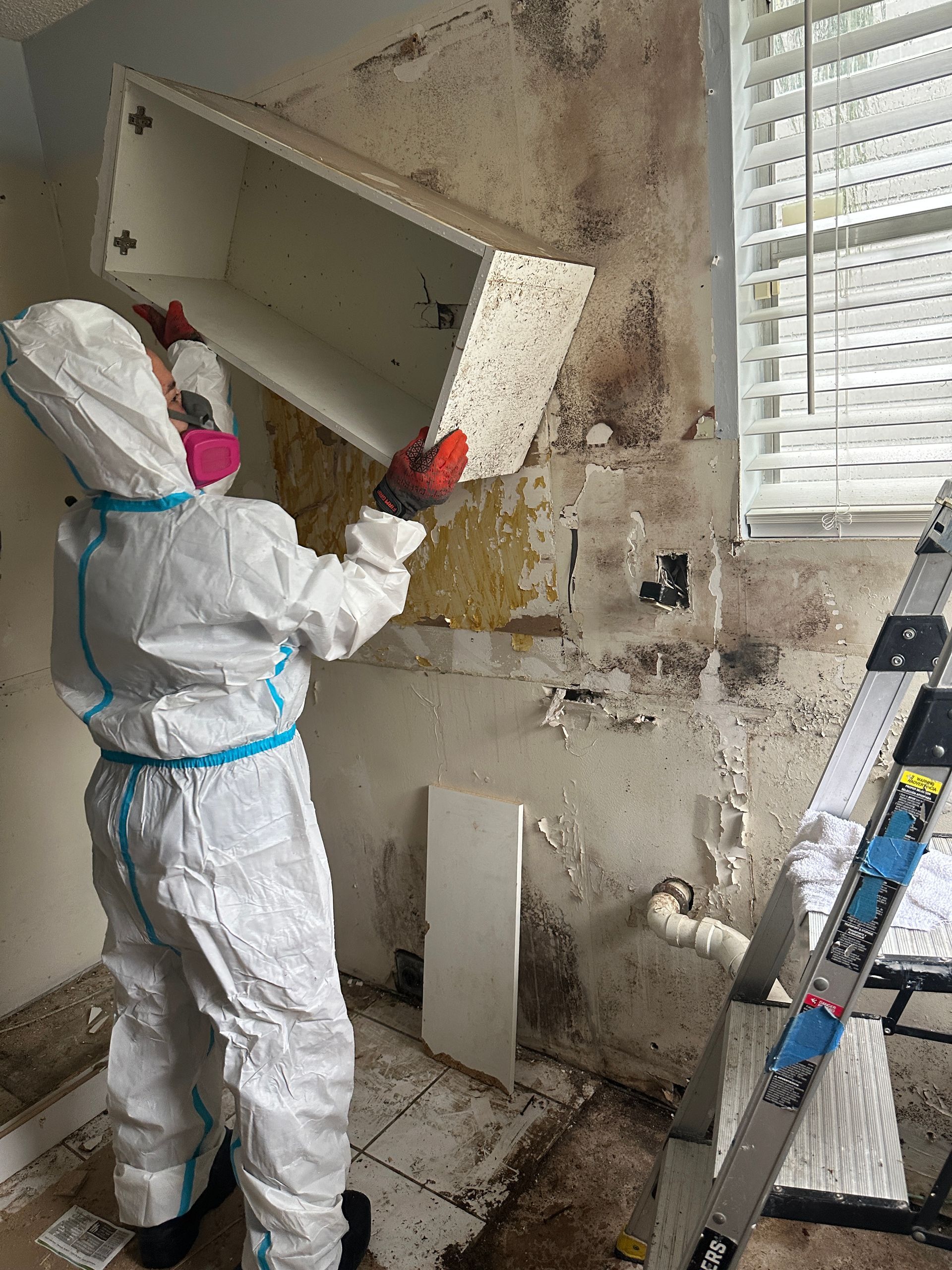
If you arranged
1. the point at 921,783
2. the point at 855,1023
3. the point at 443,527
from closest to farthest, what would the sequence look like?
the point at 921,783, the point at 855,1023, the point at 443,527

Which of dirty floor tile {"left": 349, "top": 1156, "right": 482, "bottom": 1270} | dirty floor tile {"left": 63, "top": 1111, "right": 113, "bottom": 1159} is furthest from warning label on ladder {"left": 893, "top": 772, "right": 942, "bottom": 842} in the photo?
dirty floor tile {"left": 63, "top": 1111, "right": 113, "bottom": 1159}

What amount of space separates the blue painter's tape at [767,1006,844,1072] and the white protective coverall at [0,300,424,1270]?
0.84 meters

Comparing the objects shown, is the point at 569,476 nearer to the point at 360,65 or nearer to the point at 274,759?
the point at 274,759

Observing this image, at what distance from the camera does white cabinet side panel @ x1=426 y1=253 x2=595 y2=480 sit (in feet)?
4.31

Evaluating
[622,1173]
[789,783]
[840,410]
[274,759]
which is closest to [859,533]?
[840,410]

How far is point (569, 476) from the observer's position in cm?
162

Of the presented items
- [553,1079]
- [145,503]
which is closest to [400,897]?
[553,1079]

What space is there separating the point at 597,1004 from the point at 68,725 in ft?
4.96

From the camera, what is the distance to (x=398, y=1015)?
2.13 m

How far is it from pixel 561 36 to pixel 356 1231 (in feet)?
6.77

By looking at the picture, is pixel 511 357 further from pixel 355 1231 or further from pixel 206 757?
pixel 355 1231

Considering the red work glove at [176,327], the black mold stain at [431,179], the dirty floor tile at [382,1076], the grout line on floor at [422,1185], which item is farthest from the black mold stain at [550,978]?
the black mold stain at [431,179]

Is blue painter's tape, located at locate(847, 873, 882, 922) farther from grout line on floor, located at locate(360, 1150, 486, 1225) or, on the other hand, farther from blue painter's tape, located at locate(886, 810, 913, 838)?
grout line on floor, located at locate(360, 1150, 486, 1225)

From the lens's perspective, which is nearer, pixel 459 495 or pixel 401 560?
pixel 401 560
